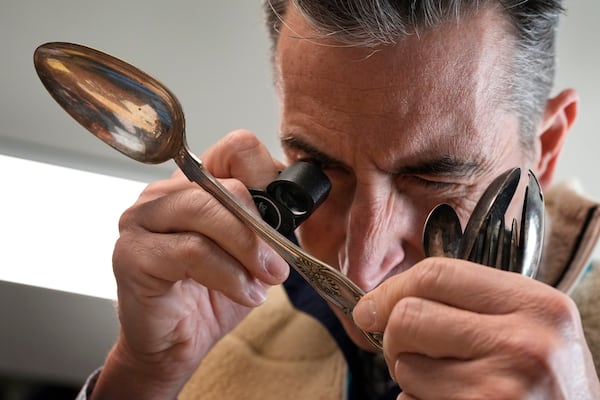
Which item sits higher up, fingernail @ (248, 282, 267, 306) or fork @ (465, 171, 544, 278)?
fork @ (465, 171, 544, 278)

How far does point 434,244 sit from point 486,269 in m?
0.13

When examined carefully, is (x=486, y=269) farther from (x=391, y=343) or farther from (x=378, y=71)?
(x=378, y=71)

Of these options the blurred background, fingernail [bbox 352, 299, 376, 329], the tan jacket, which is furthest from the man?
the blurred background

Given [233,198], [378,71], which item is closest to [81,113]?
[233,198]

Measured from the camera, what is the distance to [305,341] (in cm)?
118

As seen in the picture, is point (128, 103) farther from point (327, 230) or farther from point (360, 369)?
point (360, 369)

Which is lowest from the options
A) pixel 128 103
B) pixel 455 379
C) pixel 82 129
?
pixel 82 129

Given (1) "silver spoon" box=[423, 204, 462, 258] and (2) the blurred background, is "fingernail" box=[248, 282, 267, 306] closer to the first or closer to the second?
(1) "silver spoon" box=[423, 204, 462, 258]

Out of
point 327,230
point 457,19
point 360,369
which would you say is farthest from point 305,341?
point 457,19

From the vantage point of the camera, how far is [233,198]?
2.36 feet

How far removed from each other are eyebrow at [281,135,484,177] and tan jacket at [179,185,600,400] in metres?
0.31

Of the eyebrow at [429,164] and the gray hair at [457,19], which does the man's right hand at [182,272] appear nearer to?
the eyebrow at [429,164]

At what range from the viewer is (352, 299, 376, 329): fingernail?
0.59 m

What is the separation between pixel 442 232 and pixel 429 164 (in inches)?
4.9
